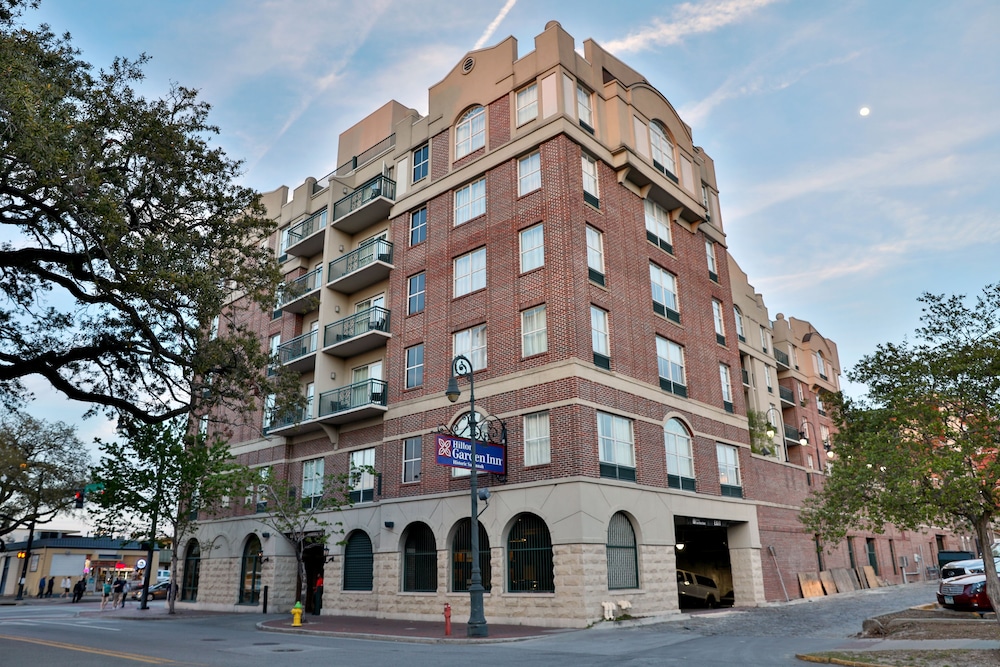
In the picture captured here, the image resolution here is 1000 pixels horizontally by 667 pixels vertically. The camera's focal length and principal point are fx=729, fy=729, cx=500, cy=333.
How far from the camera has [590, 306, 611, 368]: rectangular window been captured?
80.6ft

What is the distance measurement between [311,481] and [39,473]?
102 ft

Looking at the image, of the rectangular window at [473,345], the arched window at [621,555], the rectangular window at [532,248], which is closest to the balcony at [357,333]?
the rectangular window at [473,345]

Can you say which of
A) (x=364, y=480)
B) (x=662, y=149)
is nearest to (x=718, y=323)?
(x=662, y=149)

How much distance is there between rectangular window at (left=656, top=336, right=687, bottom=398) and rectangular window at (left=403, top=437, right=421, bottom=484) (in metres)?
9.54

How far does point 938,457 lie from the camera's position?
1443cm

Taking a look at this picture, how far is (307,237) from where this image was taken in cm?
3559

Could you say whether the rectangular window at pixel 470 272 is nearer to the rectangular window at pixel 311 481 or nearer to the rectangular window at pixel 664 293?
the rectangular window at pixel 664 293

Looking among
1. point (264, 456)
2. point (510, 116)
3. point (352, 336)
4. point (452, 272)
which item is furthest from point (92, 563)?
point (510, 116)

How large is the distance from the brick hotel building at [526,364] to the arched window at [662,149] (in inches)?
5.2

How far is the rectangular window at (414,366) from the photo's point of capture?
28.5 meters

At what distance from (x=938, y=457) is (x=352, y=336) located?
22491 mm

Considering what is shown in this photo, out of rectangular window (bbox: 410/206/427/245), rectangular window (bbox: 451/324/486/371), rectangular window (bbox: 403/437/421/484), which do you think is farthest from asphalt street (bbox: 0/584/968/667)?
rectangular window (bbox: 410/206/427/245)

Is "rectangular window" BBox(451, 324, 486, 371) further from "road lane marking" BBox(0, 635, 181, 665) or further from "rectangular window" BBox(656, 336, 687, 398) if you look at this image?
"road lane marking" BBox(0, 635, 181, 665)

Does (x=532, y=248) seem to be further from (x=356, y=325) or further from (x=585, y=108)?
(x=356, y=325)
